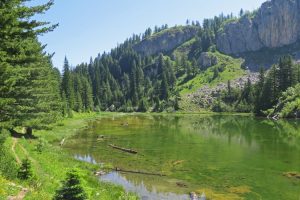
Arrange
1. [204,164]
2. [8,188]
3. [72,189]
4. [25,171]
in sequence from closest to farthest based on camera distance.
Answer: [72,189] → [8,188] → [25,171] → [204,164]

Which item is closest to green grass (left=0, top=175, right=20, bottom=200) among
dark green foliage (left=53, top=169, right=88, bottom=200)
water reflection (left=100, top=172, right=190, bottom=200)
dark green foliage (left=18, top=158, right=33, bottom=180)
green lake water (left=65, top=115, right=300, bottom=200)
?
dark green foliage (left=53, top=169, right=88, bottom=200)

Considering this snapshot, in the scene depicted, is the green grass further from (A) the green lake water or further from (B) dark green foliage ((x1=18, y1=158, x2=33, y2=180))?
(A) the green lake water

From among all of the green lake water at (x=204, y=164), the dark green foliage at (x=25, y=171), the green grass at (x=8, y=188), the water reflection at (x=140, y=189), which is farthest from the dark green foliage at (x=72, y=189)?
the green lake water at (x=204, y=164)

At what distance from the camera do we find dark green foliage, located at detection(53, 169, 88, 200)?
18.1 meters

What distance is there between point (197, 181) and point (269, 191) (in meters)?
6.66

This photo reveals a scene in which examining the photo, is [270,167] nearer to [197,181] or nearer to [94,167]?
[197,181]

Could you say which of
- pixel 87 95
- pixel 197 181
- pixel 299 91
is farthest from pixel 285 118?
pixel 197 181

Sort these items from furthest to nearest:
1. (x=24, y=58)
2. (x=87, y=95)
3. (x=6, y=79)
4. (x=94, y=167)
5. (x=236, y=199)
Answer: (x=87, y=95) < (x=94, y=167) < (x=236, y=199) < (x=24, y=58) < (x=6, y=79)

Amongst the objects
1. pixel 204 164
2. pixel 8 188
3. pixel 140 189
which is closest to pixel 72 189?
pixel 8 188

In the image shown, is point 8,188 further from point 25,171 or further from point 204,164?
point 204,164

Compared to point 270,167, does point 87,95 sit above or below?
above

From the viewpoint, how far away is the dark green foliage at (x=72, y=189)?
59.3ft

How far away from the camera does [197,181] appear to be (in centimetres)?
3391

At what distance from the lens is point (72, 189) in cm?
1817
